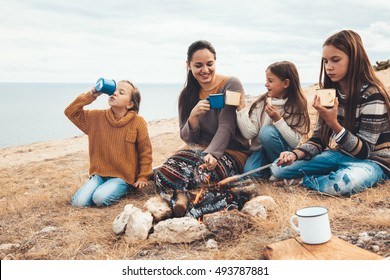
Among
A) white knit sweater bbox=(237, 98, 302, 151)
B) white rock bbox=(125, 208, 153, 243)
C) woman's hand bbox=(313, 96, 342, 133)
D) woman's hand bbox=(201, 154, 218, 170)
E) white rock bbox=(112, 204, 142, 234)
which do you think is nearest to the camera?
white rock bbox=(125, 208, 153, 243)

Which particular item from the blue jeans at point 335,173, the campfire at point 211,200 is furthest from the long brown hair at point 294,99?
the campfire at point 211,200

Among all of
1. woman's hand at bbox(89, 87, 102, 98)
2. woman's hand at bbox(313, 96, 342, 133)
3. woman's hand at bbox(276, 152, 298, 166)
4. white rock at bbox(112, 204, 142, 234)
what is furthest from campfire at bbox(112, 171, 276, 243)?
woman's hand at bbox(89, 87, 102, 98)

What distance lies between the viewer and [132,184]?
4047 mm

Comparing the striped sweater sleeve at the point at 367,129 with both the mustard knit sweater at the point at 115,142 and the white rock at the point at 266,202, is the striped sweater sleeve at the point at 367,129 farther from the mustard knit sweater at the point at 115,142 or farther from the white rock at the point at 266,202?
the mustard knit sweater at the point at 115,142

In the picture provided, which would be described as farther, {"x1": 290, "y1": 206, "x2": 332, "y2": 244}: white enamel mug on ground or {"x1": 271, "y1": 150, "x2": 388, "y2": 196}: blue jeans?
{"x1": 271, "y1": 150, "x2": 388, "y2": 196}: blue jeans

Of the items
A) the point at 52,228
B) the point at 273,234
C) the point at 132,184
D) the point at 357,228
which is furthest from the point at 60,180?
the point at 357,228

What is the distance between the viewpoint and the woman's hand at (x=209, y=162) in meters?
3.62

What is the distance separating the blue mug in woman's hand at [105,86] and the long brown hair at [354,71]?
72.8 inches

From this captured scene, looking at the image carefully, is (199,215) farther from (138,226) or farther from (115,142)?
(115,142)

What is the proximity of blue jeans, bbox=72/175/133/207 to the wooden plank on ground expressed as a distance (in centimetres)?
183

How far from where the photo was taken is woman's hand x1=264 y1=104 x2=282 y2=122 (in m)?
3.68

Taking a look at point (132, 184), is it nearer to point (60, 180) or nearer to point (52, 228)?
point (52, 228)

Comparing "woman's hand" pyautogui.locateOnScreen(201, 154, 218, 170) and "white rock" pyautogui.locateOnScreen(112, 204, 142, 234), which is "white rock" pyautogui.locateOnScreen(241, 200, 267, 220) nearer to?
"woman's hand" pyautogui.locateOnScreen(201, 154, 218, 170)
